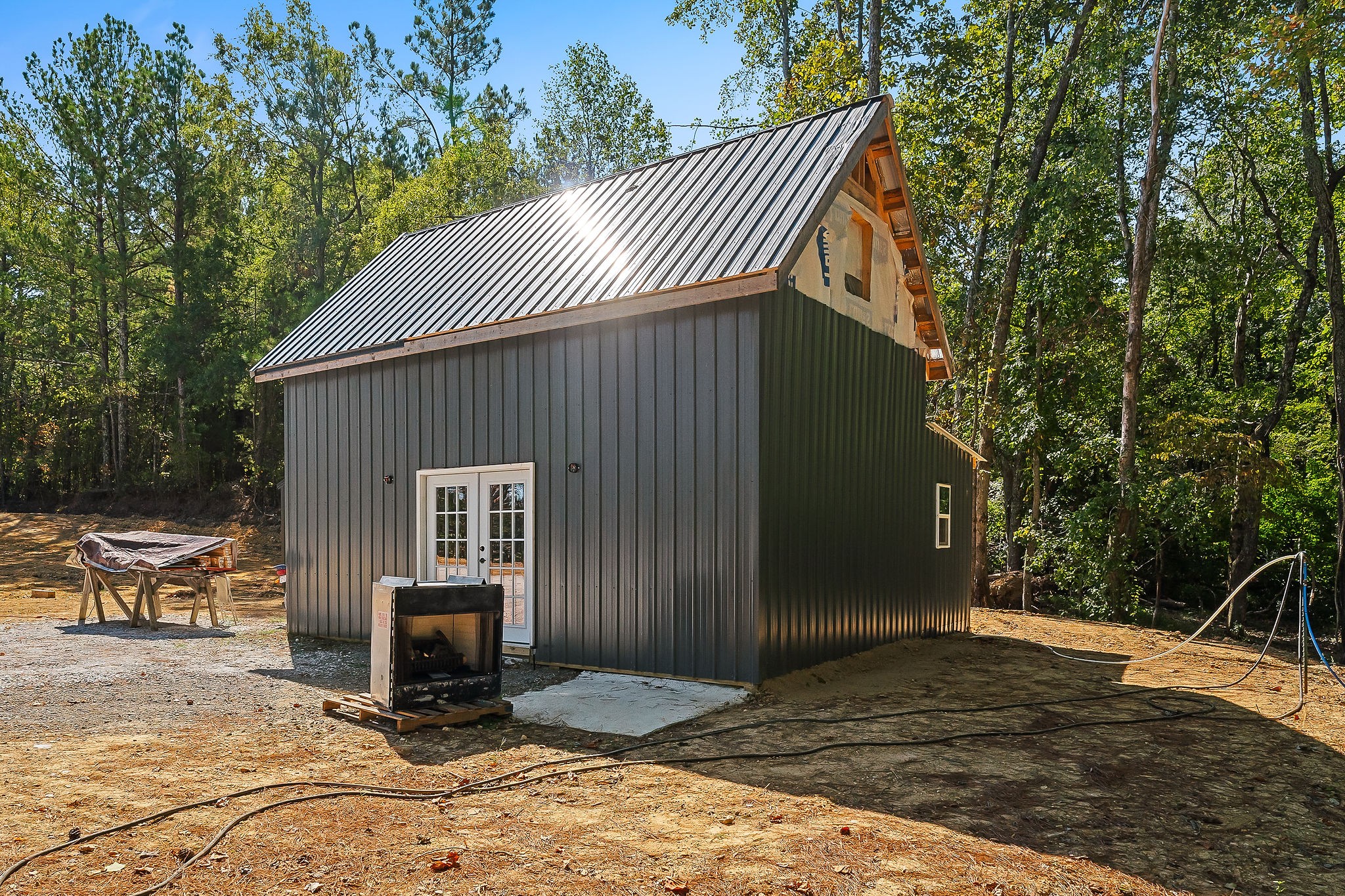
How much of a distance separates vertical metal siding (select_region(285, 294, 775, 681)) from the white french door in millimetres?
129

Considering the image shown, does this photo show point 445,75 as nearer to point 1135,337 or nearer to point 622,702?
point 1135,337

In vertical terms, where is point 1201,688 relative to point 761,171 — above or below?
below

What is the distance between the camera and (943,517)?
39.9ft

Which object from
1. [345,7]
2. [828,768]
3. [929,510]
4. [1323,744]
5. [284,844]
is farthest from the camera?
[345,7]

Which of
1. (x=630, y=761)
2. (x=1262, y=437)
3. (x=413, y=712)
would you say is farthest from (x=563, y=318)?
(x=1262, y=437)

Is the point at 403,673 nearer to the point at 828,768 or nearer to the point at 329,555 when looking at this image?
the point at 828,768

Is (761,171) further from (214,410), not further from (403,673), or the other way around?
(214,410)

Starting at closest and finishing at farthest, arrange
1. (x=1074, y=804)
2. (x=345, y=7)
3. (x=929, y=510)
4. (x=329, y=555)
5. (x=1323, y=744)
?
(x=1074, y=804) → (x=1323, y=744) → (x=329, y=555) → (x=929, y=510) → (x=345, y=7)

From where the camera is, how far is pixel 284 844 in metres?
3.84

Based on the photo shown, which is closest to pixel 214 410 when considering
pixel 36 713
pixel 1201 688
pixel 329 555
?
pixel 329 555

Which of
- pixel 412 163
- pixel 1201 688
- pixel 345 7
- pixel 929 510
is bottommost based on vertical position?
pixel 1201 688

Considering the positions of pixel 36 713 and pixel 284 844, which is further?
pixel 36 713

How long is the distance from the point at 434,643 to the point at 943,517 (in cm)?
803

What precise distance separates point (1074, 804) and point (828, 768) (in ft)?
4.34
